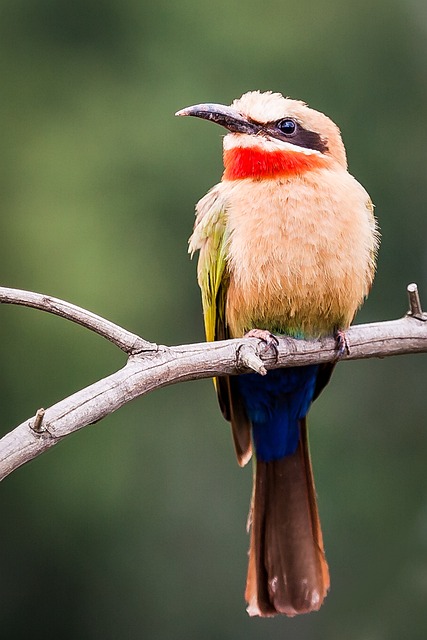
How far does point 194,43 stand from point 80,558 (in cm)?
251

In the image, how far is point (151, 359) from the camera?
292cm

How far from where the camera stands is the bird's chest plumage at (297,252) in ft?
11.0

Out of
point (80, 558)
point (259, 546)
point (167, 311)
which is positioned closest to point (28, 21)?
point (167, 311)

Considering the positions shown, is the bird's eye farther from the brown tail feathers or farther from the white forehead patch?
the brown tail feathers

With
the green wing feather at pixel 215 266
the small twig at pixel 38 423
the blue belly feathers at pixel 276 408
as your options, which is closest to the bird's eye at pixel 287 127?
the green wing feather at pixel 215 266

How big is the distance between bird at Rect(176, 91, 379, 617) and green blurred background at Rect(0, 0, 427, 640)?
1.89 m

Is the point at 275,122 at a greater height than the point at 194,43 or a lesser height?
lesser

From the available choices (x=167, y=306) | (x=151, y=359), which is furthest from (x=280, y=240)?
(x=167, y=306)

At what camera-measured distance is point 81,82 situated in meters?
6.22

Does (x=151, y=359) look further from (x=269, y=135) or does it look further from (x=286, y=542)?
(x=286, y=542)

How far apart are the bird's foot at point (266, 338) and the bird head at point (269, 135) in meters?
0.43

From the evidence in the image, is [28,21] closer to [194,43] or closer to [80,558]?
[194,43]

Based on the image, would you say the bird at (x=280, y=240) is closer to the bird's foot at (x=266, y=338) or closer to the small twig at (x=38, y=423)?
the bird's foot at (x=266, y=338)

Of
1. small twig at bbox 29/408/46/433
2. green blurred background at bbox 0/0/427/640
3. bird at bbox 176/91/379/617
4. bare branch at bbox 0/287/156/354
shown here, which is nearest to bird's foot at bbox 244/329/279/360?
bird at bbox 176/91/379/617
